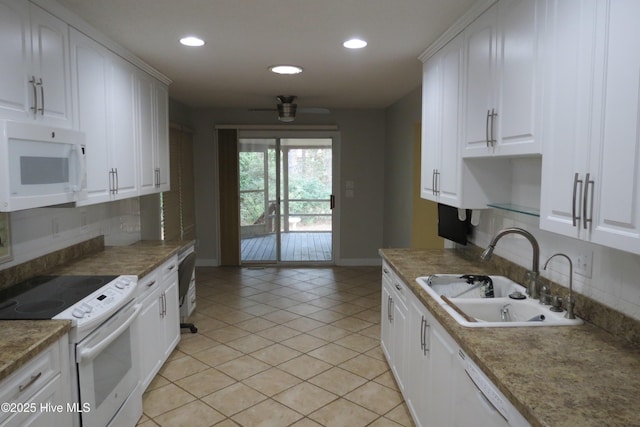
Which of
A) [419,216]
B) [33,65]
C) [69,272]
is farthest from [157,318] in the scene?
[419,216]

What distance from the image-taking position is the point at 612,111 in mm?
1337

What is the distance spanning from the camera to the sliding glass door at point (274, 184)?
22.8 ft

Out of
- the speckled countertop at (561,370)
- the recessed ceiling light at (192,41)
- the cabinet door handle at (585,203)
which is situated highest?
the recessed ceiling light at (192,41)

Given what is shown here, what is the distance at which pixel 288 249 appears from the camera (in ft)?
26.1

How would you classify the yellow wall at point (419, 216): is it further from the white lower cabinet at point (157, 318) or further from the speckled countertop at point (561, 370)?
the speckled countertop at point (561, 370)

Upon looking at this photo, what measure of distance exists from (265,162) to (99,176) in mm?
4154

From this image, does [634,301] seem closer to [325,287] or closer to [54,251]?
[54,251]

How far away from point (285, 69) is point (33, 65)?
2131mm

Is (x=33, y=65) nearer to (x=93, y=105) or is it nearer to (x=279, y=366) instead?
(x=93, y=105)

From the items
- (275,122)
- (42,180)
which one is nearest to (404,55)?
(42,180)

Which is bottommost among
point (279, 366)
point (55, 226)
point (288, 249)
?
point (279, 366)

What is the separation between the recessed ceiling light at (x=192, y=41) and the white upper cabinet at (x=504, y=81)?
1760 mm

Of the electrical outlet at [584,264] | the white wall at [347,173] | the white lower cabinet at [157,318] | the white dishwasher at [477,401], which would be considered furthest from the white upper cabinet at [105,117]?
the white wall at [347,173]

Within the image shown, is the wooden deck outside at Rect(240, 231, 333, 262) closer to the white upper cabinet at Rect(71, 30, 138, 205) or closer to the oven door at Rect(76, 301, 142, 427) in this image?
the white upper cabinet at Rect(71, 30, 138, 205)
